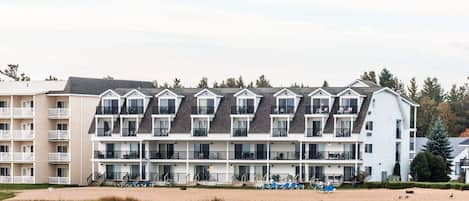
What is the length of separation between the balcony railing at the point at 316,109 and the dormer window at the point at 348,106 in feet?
3.44

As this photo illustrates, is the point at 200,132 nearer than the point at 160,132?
Yes

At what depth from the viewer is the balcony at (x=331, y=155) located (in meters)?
79.0

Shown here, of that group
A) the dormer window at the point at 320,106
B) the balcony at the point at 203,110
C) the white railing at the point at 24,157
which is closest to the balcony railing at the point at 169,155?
the balcony at the point at 203,110

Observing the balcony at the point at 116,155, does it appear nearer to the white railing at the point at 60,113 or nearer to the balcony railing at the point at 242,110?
the white railing at the point at 60,113

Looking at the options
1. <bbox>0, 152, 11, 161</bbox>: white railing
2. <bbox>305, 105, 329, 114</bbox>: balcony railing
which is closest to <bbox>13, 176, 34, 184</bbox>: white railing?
<bbox>0, 152, 11, 161</bbox>: white railing

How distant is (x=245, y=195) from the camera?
219 feet

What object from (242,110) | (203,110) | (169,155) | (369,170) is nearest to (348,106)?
(369,170)

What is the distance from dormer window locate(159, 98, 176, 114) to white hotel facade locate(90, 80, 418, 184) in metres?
0.07

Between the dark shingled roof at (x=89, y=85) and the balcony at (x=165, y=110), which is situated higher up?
the dark shingled roof at (x=89, y=85)

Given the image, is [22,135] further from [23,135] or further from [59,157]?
[59,157]

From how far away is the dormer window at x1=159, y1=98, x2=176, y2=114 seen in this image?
85.1 metres

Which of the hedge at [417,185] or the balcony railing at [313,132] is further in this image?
the balcony railing at [313,132]

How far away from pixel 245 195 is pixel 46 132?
26225 mm

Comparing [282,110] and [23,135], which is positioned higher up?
[282,110]
